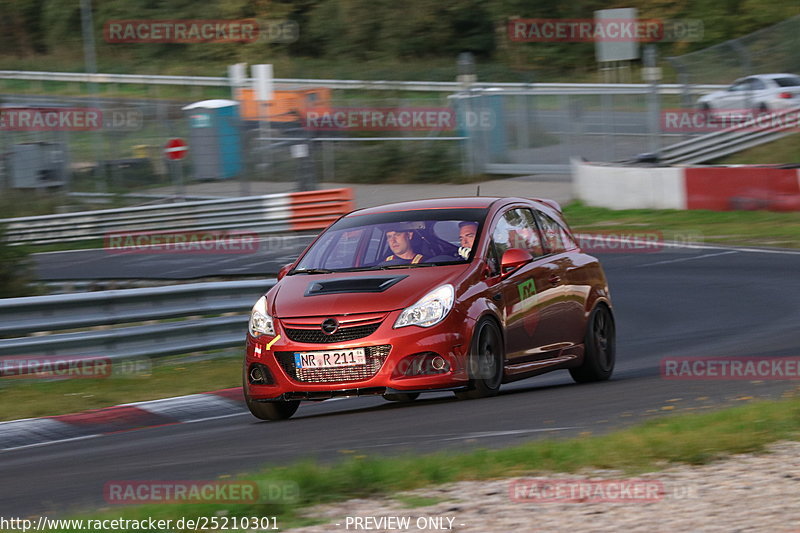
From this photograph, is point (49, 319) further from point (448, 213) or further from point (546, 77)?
point (546, 77)

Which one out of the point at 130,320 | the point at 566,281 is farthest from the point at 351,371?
the point at 130,320

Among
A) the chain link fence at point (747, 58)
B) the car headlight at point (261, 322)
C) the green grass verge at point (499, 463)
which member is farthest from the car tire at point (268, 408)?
the chain link fence at point (747, 58)

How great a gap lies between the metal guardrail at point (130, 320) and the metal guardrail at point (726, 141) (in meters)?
19.2

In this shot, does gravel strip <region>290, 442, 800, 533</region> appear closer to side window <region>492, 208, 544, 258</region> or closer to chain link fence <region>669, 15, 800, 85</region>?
side window <region>492, 208, 544, 258</region>

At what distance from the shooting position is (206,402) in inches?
429

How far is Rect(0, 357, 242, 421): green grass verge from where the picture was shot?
10.9 metres

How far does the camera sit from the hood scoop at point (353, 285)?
9.17 m

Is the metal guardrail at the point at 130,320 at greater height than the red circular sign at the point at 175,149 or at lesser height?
lesser

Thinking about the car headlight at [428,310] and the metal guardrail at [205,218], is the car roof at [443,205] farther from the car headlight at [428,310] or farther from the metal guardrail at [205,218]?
the metal guardrail at [205,218]

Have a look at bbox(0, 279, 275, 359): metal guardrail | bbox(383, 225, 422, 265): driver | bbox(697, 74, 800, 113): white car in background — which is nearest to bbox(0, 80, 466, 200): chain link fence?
bbox(697, 74, 800, 113): white car in background

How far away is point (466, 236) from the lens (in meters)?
9.84

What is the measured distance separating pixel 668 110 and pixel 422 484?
89.2 ft

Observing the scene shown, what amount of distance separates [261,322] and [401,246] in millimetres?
1178

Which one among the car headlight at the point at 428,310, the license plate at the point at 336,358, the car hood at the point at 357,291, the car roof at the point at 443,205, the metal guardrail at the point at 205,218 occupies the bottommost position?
the metal guardrail at the point at 205,218
